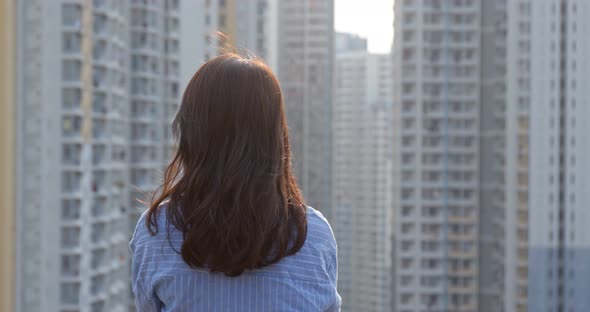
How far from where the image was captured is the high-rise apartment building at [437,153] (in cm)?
1541

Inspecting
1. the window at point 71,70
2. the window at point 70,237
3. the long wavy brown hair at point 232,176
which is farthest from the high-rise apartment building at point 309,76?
the long wavy brown hair at point 232,176

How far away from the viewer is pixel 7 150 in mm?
7406

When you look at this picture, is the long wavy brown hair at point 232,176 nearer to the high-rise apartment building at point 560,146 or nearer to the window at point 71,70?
the window at point 71,70

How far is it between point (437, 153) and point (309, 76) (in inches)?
285

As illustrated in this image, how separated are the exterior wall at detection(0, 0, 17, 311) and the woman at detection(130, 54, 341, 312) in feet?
23.0

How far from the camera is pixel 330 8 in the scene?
2242cm

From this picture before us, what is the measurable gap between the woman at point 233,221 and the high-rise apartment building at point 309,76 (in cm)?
2100

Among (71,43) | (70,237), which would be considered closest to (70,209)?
(70,237)

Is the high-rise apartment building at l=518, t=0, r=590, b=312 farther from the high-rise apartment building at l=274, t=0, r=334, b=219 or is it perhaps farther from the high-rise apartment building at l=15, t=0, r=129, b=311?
the high-rise apartment building at l=274, t=0, r=334, b=219

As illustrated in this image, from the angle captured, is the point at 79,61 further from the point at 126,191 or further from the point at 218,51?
the point at 218,51

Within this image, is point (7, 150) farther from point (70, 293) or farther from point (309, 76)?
point (309, 76)

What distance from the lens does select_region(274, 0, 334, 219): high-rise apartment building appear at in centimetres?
2205

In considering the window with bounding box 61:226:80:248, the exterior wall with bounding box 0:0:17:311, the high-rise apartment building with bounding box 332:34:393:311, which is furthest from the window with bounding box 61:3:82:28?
the high-rise apartment building with bounding box 332:34:393:311

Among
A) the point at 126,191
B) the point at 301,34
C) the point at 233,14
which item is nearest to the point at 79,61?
the point at 126,191
